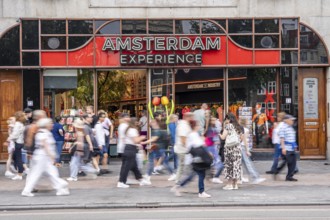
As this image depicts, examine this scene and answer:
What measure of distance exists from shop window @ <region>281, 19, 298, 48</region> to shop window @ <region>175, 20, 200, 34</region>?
2857 mm

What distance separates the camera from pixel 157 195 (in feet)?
43.6

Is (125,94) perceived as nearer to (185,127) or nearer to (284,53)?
(284,53)

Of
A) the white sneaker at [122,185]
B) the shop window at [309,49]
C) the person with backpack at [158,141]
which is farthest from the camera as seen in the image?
the shop window at [309,49]

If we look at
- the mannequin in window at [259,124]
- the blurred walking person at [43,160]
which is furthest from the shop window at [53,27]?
the blurred walking person at [43,160]

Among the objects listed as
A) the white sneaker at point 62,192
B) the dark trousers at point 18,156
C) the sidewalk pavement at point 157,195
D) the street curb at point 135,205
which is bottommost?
the street curb at point 135,205

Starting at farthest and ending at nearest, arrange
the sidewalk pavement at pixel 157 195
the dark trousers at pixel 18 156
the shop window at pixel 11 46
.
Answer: the shop window at pixel 11 46 < the dark trousers at pixel 18 156 < the sidewalk pavement at pixel 157 195

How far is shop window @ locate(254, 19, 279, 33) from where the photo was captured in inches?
810

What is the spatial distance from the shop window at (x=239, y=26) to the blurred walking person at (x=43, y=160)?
908 cm

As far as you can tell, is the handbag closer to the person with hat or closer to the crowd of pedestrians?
the crowd of pedestrians

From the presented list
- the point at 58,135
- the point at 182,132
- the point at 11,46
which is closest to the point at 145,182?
the point at 182,132

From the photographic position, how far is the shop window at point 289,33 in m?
20.6

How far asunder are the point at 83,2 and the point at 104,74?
2.46 m

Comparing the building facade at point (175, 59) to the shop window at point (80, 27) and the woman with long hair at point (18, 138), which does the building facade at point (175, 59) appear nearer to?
the shop window at point (80, 27)

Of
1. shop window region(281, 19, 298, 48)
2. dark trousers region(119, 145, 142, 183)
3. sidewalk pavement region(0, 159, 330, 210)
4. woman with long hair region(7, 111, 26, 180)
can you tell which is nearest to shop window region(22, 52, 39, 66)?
woman with long hair region(7, 111, 26, 180)
